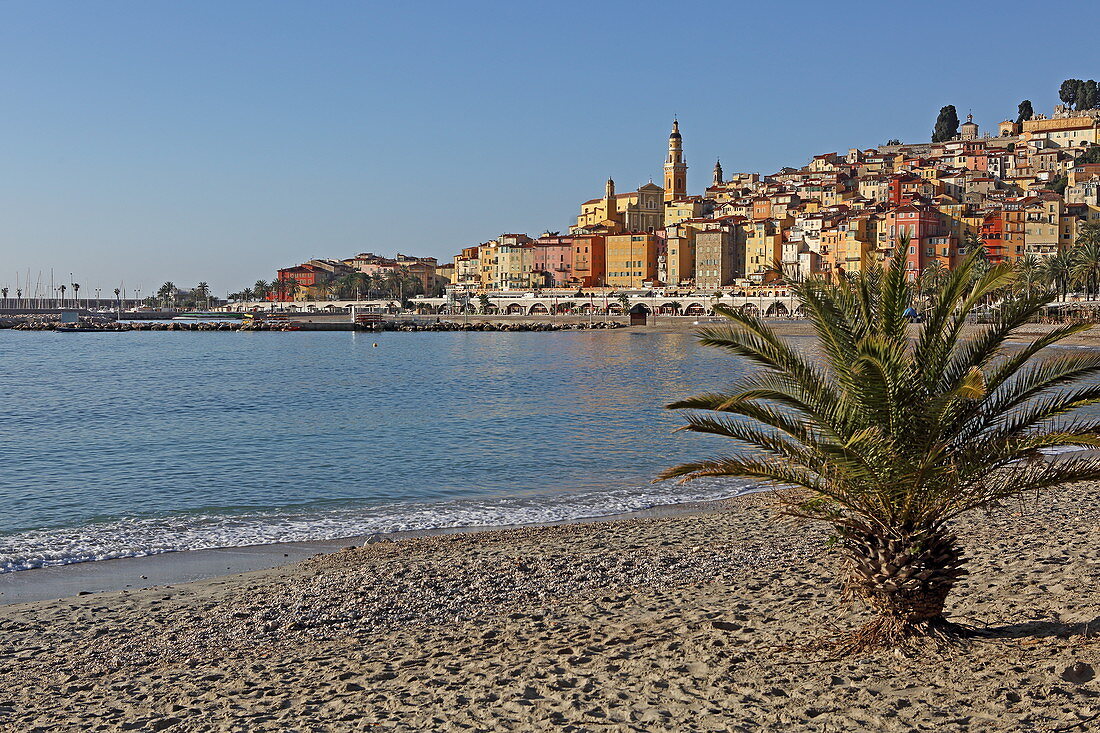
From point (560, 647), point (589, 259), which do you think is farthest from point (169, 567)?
point (589, 259)

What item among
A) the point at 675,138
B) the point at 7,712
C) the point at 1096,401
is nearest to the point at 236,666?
the point at 7,712

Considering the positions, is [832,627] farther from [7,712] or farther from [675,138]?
[675,138]

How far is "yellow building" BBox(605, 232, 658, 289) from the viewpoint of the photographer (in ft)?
436

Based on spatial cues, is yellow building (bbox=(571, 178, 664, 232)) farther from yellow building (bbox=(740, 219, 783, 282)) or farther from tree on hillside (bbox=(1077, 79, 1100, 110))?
tree on hillside (bbox=(1077, 79, 1100, 110))

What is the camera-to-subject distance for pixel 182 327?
11294 cm

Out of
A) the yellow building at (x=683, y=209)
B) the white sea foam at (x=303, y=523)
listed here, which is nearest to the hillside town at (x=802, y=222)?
the yellow building at (x=683, y=209)

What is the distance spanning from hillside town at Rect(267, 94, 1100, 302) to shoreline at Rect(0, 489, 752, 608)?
90.4m

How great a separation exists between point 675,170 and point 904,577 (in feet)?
494

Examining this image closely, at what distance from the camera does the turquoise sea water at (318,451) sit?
13.4 m

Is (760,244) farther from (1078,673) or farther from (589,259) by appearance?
(1078,673)

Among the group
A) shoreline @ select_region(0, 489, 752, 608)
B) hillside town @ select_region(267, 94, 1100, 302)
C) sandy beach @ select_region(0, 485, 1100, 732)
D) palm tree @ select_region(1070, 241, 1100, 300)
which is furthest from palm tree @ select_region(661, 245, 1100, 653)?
hillside town @ select_region(267, 94, 1100, 302)

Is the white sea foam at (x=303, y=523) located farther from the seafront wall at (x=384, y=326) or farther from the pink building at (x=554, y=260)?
the pink building at (x=554, y=260)

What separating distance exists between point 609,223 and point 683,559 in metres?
A: 137

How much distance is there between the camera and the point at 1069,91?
6654 inches
